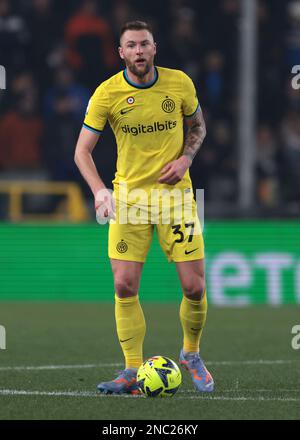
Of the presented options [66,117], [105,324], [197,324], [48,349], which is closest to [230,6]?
[66,117]

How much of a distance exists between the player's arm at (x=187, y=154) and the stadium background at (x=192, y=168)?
13.3 ft

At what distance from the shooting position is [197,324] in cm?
764

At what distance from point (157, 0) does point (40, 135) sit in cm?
261

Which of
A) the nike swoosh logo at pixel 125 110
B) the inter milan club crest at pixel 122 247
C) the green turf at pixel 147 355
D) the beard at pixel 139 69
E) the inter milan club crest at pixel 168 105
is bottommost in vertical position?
the green turf at pixel 147 355

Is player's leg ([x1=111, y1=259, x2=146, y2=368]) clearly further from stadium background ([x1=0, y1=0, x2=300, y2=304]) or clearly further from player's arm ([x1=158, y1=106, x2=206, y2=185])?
stadium background ([x1=0, y1=0, x2=300, y2=304])

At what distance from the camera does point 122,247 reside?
7395 mm

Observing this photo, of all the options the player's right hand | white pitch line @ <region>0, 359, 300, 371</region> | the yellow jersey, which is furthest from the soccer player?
white pitch line @ <region>0, 359, 300, 371</region>

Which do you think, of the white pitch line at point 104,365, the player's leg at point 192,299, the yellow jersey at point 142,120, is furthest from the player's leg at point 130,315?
the white pitch line at point 104,365

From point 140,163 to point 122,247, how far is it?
52 centimetres

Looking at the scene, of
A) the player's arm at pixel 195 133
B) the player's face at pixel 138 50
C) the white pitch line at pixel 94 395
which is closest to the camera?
the white pitch line at pixel 94 395

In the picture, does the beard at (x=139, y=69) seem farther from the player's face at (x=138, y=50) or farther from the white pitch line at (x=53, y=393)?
the white pitch line at (x=53, y=393)

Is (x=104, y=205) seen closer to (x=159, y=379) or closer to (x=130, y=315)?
(x=130, y=315)

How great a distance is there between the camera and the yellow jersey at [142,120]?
7379 millimetres
